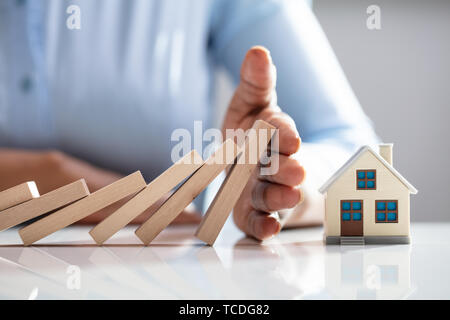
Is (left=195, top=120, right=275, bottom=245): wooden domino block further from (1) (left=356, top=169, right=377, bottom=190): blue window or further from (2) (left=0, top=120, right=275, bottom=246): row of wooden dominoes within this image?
(1) (left=356, top=169, right=377, bottom=190): blue window

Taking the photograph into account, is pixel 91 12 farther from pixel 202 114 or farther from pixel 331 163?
pixel 331 163

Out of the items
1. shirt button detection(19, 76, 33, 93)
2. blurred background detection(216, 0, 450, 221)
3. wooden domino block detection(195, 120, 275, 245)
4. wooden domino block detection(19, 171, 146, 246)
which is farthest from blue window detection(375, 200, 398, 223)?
blurred background detection(216, 0, 450, 221)

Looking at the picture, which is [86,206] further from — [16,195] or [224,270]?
[224,270]

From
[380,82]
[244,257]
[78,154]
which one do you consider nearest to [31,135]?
[78,154]

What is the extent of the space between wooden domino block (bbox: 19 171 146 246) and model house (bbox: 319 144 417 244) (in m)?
0.20

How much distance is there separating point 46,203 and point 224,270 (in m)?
0.22

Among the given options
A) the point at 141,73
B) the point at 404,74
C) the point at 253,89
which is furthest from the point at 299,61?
the point at 404,74

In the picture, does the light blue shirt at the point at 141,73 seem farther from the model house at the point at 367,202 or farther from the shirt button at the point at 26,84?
the model house at the point at 367,202

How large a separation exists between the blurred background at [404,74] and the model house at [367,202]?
5.01ft

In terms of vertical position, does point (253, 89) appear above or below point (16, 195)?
above

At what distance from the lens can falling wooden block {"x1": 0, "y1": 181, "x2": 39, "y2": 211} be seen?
52 centimetres

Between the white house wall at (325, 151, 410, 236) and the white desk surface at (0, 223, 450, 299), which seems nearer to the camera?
the white desk surface at (0, 223, 450, 299)

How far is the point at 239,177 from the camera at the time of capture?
51 cm

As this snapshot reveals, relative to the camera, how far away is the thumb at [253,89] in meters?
0.57
